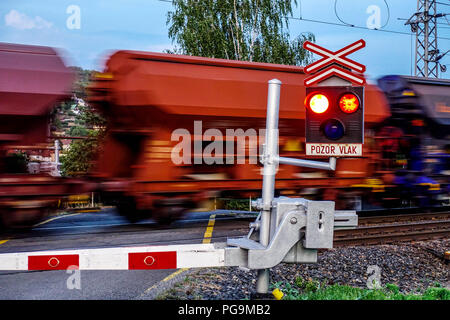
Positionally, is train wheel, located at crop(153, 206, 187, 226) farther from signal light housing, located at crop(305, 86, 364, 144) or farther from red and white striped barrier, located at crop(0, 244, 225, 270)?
signal light housing, located at crop(305, 86, 364, 144)

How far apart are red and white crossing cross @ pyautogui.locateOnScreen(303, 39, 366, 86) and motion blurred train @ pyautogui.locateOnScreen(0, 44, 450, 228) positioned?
6113 mm

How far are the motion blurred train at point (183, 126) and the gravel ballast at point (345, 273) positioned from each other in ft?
10.5

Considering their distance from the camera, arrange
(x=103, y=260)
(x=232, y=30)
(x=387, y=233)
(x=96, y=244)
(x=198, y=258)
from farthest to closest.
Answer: (x=232, y=30) → (x=387, y=233) → (x=96, y=244) → (x=198, y=258) → (x=103, y=260)

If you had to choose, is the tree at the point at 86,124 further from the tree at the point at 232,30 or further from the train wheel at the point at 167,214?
the tree at the point at 232,30

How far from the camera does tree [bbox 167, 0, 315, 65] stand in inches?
890

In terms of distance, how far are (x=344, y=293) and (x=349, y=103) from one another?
2.31 metres

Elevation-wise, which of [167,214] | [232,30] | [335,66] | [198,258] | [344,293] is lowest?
[344,293]

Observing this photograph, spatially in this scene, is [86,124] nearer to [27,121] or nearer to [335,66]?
[27,121]

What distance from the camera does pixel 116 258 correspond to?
2.79 metres

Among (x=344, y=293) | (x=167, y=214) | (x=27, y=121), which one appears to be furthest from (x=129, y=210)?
(x=344, y=293)
